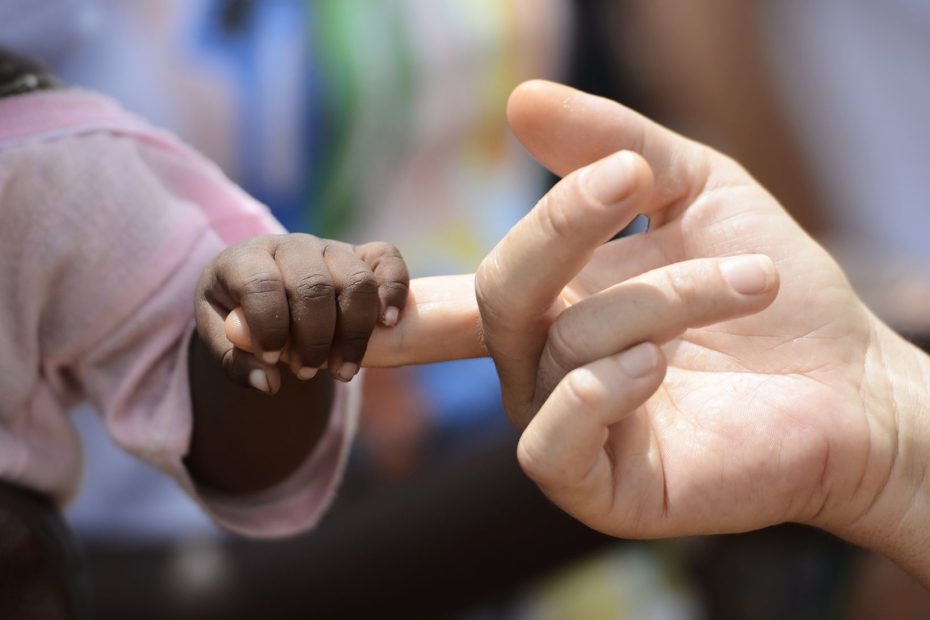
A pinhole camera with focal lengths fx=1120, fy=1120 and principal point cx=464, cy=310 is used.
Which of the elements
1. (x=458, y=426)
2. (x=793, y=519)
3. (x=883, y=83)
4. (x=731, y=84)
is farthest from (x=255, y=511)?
(x=883, y=83)

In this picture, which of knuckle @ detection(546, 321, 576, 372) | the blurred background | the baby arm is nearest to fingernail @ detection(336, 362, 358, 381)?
the baby arm

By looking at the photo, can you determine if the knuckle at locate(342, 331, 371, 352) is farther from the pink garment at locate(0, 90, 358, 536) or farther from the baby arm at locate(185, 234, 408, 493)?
the pink garment at locate(0, 90, 358, 536)

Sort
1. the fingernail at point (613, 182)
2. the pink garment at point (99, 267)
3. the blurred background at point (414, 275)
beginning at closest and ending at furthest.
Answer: the fingernail at point (613, 182)
the pink garment at point (99, 267)
the blurred background at point (414, 275)

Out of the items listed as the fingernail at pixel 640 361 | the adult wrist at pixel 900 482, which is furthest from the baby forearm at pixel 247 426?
the adult wrist at pixel 900 482

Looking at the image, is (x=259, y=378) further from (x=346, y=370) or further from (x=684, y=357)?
(x=684, y=357)

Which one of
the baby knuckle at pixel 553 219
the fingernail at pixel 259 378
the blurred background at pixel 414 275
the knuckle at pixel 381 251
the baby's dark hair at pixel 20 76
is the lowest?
the blurred background at pixel 414 275

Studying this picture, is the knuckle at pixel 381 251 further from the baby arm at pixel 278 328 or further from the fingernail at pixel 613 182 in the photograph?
the fingernail at pixel 613 182

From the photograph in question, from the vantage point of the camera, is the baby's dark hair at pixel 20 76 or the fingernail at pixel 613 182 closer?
the fingernail at pixel 613 182

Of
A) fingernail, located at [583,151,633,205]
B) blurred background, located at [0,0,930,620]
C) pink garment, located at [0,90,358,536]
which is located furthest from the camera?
blurred background, located at [0,0,930,620]
